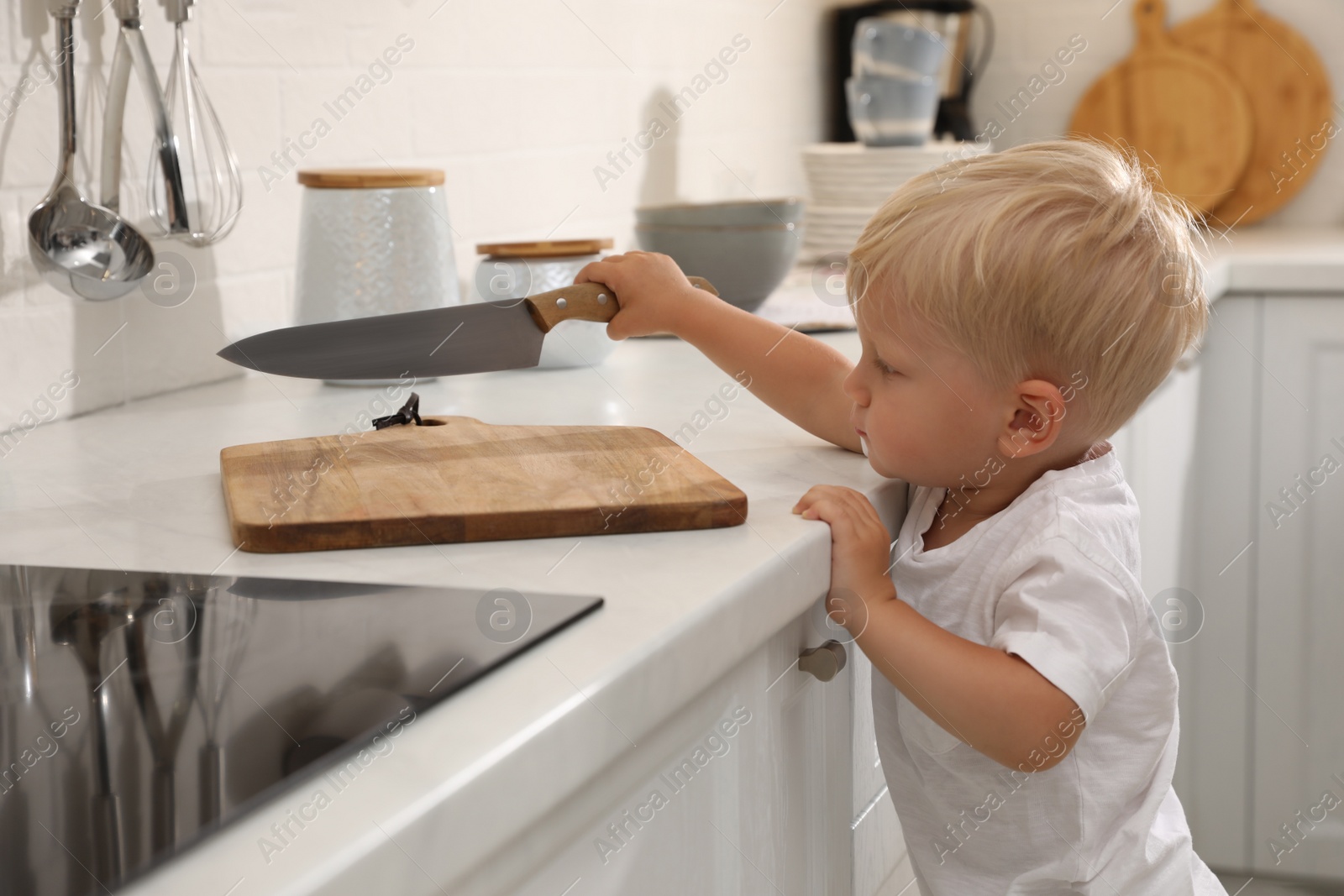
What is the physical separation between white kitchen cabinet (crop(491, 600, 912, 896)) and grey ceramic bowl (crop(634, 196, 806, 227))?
654 millimetres

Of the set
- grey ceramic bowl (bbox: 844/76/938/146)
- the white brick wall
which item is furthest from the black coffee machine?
grey ceramic bowl (bbox: 844/76/938/146)

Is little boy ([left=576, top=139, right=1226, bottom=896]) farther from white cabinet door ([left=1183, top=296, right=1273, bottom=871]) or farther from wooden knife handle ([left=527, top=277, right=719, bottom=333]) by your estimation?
white cabinet door ([left=1183, top=296, right=1273, bottom=871])

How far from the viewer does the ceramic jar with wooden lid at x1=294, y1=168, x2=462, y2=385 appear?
1.07 metres

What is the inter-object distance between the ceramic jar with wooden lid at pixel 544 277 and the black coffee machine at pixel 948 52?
4.26ft

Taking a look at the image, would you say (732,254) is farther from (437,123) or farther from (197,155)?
(197,155)

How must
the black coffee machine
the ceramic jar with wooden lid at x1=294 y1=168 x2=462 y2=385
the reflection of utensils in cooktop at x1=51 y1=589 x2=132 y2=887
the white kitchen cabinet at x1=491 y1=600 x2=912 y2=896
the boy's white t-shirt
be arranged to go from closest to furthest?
the reflection of utensils in cooktop at x1=51 y1=589 x2=132 y2=887 < the white kitchen cabinet at x1=491 y1=600 x2=912 y2=896 < the boy's white t-shirt < the ceramic jar with wooden lid at x1=294 y1=168 x2=462 y2=385 < the black coffee machine

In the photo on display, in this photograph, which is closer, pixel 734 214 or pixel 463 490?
pixel 463 490

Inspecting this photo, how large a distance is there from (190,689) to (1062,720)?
41cm

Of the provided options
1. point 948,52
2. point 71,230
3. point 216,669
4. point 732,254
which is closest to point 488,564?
point 216,669

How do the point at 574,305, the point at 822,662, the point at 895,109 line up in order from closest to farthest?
the point at 822,662
the point at 574,305
the point at 895,109

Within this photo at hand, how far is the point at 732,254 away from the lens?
→ 4.61 feet

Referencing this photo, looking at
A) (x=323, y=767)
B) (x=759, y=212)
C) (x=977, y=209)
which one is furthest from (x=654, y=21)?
(x=323, y=767)

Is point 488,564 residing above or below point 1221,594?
above

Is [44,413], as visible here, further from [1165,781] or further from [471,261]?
[1165,781]
